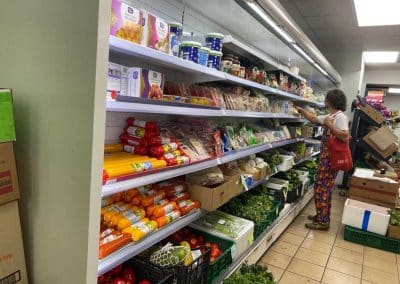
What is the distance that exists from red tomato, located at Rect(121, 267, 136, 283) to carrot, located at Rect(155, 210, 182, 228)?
0.29m

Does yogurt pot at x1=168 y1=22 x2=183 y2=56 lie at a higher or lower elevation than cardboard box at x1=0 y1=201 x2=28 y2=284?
higher

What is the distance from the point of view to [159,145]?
6.08 feet

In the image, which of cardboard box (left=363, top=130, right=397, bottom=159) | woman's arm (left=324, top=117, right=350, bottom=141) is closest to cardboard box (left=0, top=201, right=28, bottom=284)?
woman's arm (left=324, top=117, right=350, bottom=141)

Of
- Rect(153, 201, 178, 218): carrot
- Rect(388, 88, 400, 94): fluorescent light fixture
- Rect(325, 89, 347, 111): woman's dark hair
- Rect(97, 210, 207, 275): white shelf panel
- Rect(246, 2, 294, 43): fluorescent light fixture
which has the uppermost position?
Rect(388, 88, 400, 94): fluorescent light fixture

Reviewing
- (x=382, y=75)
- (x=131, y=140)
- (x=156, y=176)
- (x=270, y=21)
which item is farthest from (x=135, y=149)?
(x=382, y=75)

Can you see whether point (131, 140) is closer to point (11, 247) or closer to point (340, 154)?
point (11, 247)

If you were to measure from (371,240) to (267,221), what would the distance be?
163cm

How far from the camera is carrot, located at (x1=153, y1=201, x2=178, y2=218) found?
5.94 ft

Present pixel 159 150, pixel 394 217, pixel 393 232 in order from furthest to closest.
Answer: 1. pixel 394 217
2. pixel 393 232
3. pixel 159 150

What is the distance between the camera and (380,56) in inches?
277

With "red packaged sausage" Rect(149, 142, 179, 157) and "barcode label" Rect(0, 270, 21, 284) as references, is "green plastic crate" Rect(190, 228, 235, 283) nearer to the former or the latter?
"red packaged sausage" Rect(149, 142, 179, 157)

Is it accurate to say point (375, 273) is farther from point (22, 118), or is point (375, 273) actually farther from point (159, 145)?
point (22, 118)

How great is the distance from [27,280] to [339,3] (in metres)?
4.29

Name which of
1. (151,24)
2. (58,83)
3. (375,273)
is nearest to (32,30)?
(58,83)
